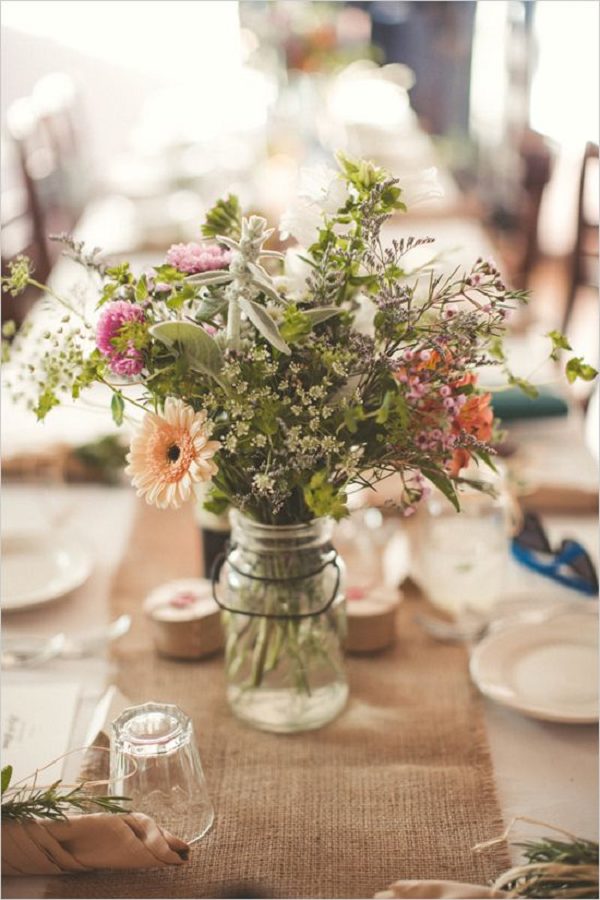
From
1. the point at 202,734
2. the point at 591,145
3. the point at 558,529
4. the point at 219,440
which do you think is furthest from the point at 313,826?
the point at 591,145

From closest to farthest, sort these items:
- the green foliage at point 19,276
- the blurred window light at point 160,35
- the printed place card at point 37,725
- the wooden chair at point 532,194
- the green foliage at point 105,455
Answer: the green foliage at point 19,276, the printed place card at point 37,725, the green foliage at point 105,455, the wooden chair at point 532,194, the blurred window light at point 160,35

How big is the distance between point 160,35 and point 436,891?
6.35m

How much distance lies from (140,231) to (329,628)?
1950 mm

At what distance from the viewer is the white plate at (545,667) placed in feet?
3.30

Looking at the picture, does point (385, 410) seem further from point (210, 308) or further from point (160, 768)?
point (160, 768)

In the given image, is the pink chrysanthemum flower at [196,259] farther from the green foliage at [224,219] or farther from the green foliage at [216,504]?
the green foliage at [216,504]

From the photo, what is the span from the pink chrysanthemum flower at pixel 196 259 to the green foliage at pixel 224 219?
0.07 feet

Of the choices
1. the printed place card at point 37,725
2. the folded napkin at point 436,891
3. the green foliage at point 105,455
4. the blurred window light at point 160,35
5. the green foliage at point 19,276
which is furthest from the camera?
the blurred window light at point 160,35

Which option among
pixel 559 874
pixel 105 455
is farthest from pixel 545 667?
pixel 105 455

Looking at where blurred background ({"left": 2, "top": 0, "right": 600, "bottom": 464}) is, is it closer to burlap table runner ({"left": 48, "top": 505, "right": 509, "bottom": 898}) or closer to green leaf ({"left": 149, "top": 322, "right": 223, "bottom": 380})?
green leaf ({"left": 149, "top": 322, "right": 223, "bottom": 380})

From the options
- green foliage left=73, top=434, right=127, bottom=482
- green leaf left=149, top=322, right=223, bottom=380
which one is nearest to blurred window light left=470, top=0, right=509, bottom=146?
green foliage left=73, top=434, right=127, bottom=482

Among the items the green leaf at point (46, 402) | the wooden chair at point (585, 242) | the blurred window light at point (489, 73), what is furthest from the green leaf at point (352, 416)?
the blurred window light at point (489, 73)

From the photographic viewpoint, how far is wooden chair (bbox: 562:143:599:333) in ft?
8.63

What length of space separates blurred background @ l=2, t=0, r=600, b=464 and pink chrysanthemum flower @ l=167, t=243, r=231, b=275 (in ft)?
0.56
